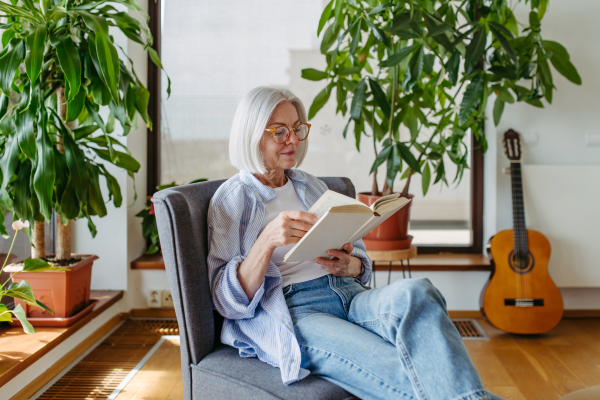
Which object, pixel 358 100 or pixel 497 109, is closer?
pixel 358 100

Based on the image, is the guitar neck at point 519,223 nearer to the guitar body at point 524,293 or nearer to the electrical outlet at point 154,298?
the guitar body at point 524,293

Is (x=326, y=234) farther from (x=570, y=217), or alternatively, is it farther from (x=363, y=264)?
(x=570, y=217)

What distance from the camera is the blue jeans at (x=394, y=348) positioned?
2.90 ft

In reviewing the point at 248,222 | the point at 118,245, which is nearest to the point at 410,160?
the point at 248,222

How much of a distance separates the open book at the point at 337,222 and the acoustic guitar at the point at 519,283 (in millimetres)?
1407

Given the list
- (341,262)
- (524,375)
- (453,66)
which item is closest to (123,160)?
(341,262)


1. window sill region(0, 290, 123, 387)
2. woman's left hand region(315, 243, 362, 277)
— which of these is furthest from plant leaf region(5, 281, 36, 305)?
woman's left hand region(315, 243, 362, 277)

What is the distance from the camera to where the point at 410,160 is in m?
1.86

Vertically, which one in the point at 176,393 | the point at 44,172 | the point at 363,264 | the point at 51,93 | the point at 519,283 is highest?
the point at 51,93

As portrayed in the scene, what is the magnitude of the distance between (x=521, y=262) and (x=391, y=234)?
749 mm

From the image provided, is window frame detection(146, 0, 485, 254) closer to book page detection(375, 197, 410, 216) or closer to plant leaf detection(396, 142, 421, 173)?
plant leaf detection(396, 142, 421, 173)

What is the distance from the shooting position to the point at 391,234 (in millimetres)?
2051

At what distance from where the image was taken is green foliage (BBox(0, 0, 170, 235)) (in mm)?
1438

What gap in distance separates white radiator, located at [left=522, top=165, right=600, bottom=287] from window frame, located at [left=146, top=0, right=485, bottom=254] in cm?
30
